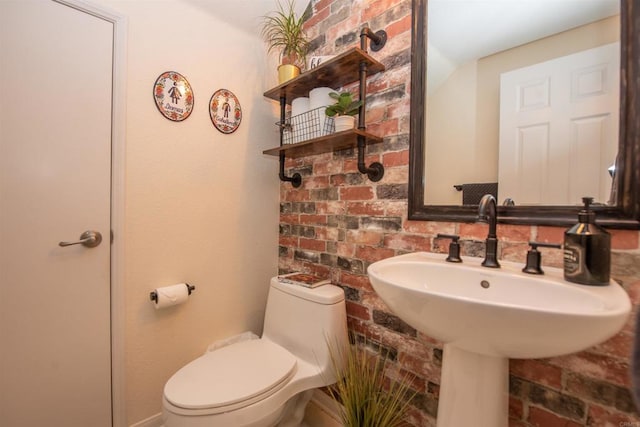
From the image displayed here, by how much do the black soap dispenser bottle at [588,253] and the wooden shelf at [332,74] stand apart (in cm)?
92

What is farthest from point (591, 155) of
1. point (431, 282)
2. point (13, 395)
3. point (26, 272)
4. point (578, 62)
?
point (13, 395)

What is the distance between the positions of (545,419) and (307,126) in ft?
4.69

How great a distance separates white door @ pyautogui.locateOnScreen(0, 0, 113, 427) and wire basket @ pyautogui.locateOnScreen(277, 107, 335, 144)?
0.82m

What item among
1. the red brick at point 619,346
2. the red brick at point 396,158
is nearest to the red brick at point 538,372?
the red brick at point 619,346

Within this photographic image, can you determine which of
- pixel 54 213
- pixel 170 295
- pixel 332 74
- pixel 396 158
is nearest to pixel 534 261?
pixel 396 158

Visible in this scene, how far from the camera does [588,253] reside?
68cm

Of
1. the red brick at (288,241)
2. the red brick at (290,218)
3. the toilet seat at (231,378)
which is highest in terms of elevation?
the red brick at (290,218)

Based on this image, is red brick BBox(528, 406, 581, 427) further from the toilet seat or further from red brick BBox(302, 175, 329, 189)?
red brick BBox(302, 175, 329, 189)

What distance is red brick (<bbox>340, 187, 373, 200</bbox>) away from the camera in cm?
131

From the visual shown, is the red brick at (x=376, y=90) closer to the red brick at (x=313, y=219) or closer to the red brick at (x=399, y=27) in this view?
the red brick at (x=399, y=27)

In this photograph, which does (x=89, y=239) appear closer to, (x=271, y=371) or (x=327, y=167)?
(x=271, y=371)

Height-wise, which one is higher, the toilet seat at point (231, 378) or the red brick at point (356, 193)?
the red brick at point (356, 193)

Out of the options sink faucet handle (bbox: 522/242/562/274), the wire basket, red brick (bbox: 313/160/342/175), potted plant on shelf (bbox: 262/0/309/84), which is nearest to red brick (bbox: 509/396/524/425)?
sink faucet handle (bbox: 522/242/562/274)

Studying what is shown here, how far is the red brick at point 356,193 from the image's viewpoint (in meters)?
1.31
